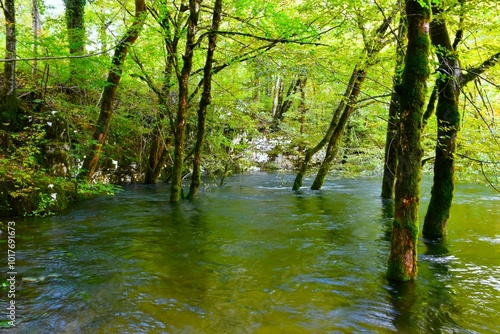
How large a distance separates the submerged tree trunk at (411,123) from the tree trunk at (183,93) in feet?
22.8

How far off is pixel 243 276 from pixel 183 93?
7127mm

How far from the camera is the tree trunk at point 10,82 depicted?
9016mm

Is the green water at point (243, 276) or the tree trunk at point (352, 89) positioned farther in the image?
the tree trunk at point (352, 89)

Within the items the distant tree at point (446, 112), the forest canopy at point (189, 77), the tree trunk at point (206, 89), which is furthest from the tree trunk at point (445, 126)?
the tree trunk at point (206, 89)

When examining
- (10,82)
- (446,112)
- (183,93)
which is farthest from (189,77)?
(446,112)

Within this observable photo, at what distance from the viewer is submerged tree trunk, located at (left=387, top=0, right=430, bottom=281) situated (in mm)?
4207

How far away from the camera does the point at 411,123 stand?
4.21 meters

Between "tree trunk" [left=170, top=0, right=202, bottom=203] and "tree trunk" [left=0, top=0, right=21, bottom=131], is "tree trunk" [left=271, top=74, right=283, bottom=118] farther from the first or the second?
"tree trunk" [left=0, top=0, right=21, bottom=131]

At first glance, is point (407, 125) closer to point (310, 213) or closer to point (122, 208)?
point (310, 213)

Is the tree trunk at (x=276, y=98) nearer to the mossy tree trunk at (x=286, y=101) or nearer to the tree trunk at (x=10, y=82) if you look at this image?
the mossy tree trunk at (x=286, y=101)

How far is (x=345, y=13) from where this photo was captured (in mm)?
9148

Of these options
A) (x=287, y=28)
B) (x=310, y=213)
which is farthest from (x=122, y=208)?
(x=287, y=28)

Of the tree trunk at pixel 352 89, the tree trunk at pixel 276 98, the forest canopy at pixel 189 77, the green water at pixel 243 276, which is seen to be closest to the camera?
the green water at pixel 243 276

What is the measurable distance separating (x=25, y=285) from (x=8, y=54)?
7167mm
